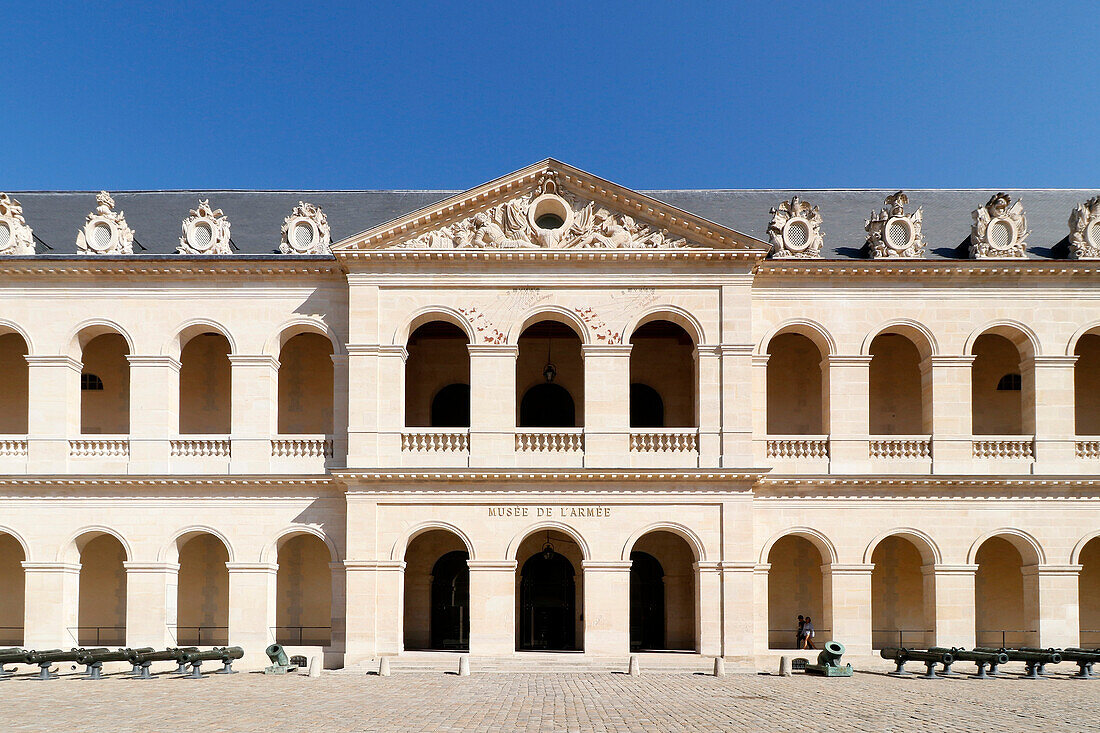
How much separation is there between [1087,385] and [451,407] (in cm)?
1935

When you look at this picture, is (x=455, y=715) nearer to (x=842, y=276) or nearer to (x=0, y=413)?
(x=842, y=276)

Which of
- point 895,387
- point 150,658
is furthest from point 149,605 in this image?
point 895,387

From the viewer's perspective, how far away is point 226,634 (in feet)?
98.9

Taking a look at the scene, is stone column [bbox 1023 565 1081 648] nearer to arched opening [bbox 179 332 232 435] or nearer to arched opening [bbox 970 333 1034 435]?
arched opening [bbox 970 333 1034 435]

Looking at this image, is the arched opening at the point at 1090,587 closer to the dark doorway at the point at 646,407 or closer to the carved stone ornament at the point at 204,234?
the dark doorway at the point at 646,407

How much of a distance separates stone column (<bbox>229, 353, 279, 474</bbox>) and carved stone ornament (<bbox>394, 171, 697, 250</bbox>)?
531cm

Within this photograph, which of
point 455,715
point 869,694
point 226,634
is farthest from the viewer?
point 226,634

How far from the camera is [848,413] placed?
→ 28766 millimetres

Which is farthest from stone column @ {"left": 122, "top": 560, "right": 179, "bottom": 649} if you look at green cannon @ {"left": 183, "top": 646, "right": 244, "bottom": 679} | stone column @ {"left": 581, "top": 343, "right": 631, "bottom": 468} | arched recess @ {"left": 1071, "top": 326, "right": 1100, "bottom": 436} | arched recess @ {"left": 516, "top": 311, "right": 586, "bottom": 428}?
arched recess @ {"left": 1071, "top": 326, "right": 1100, "bottom": 436}

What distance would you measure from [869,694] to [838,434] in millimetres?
8855

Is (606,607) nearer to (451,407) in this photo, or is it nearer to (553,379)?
(553,379)

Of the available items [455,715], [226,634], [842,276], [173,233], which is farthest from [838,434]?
[173,233]

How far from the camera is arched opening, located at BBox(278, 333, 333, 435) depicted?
31391 millimetres

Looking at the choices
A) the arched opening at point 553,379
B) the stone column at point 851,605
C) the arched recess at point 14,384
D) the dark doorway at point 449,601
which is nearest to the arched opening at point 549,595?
the dark doorway at point 449,601
